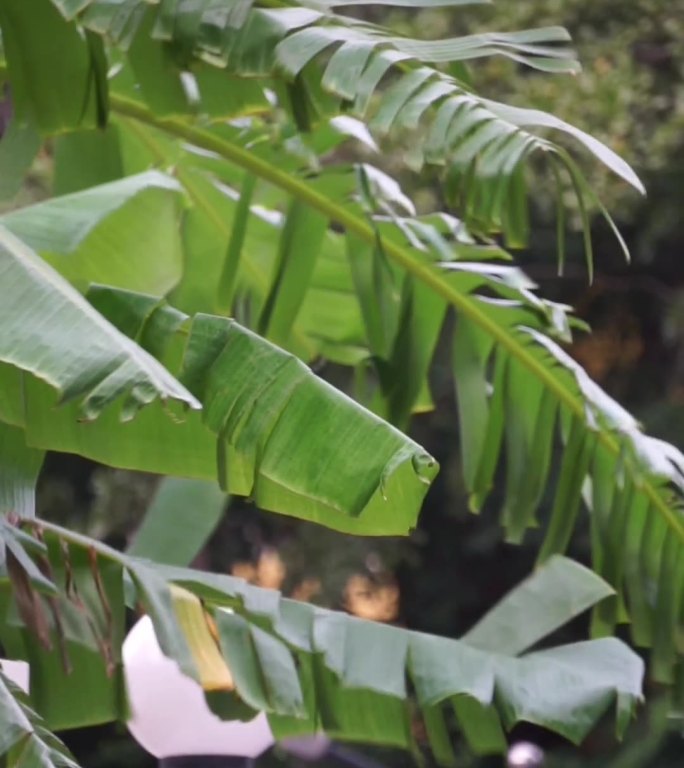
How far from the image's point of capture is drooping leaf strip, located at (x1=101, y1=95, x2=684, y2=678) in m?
1.33

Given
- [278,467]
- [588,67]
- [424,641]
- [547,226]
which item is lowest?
[547,226]

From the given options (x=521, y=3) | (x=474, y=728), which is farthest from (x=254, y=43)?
(x=521, y=3)

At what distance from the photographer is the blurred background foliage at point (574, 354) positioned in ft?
13.3

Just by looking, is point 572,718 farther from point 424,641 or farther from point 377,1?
point 377,1

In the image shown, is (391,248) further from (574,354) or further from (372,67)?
(574,354)

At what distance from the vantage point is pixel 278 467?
0.73m

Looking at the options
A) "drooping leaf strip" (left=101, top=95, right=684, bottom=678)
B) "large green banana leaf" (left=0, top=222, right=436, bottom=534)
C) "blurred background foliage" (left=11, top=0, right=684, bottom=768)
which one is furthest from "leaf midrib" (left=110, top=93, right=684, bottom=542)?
"blurred background foliage" (left=11, top=0, right=684, bottom=768)

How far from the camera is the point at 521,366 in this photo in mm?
1399

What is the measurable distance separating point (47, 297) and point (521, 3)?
136 inches

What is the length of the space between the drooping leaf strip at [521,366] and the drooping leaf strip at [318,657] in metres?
0.26

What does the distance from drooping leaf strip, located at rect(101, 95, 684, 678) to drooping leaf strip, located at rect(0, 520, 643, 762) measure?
0.26 meters

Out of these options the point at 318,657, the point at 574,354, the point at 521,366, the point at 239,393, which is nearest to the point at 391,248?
the point at 521,366

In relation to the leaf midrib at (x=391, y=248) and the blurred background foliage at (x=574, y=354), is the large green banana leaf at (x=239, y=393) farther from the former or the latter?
the blurred background foliage at (x=574, y=354)

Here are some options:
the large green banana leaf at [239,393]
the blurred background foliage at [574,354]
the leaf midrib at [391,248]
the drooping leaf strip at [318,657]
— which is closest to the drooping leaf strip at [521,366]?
the leaf midrib at [391,248]
